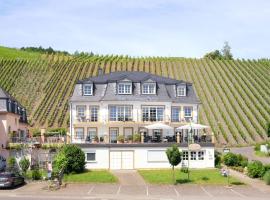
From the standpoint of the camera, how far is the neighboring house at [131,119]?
52.6 m

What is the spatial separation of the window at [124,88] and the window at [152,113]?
8.05 feet

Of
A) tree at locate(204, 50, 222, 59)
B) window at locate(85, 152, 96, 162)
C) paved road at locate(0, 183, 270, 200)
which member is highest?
tree at locate(204, 50, 222, 59)

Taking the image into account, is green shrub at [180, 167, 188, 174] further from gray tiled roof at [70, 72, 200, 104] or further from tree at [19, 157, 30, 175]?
tree at [19, 157, 30, 175]

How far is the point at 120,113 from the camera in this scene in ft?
187

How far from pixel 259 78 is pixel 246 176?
76.6m

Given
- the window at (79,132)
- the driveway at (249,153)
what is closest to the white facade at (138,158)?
the window at (79,132)

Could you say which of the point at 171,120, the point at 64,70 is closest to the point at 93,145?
the point at 171,120

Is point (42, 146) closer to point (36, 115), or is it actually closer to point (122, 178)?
point (122, 178)

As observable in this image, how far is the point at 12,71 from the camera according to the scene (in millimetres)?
127938

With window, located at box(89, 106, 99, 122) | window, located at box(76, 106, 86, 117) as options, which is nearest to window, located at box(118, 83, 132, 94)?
window, located at box(89, 106, 99, 122)

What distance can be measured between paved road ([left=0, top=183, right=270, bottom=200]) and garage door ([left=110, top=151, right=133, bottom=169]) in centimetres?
812

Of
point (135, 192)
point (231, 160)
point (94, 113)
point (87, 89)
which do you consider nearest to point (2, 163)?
point (94, 113)

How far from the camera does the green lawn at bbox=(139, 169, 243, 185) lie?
149 feet

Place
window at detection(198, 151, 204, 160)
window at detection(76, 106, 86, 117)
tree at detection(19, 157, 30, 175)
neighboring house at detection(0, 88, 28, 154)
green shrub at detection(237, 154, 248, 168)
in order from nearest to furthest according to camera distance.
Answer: tree at detection(19, 157, 30, 175) < window at detection(198, 151, 204, 160) < green shrub at detection(237, 154, 248, 168) < neighboring house at detection(0, 88, 28, 154) < window at detection(76, 106, 86, 117)
